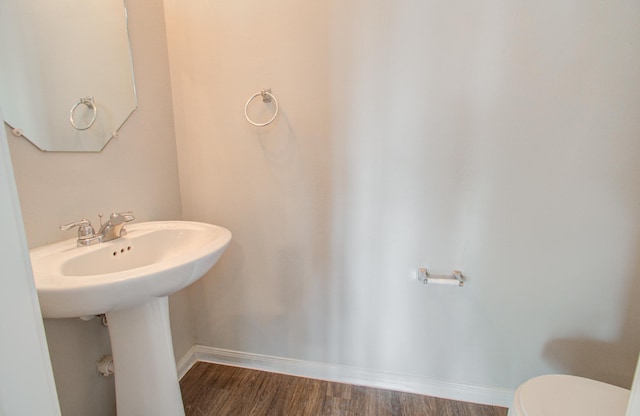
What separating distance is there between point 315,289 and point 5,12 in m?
1.46

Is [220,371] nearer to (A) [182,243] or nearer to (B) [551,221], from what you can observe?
(A) [182,243]

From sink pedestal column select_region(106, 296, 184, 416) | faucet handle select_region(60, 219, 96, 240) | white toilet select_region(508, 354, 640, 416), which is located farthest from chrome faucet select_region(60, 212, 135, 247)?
white toilet select_region(508, 354, 640, 416)

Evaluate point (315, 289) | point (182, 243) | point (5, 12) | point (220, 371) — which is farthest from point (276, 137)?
point (220, 371)

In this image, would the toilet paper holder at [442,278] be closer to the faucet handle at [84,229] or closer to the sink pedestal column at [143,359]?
the sink pedestal column at [143,359]

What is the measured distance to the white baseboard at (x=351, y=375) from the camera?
136 cm

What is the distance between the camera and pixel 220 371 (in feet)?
5.20

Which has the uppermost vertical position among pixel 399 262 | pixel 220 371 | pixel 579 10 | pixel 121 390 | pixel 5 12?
pixel 579 10

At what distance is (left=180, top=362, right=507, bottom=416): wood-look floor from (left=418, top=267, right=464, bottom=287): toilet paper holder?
613 millimetres

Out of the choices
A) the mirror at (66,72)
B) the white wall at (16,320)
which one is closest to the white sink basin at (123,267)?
the white wall at (16,320)

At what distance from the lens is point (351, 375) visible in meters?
1.48

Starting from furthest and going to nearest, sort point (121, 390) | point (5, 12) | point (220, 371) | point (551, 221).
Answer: point (220, 371) → point (551, 221) → point (121, 390) → point (5, 12)

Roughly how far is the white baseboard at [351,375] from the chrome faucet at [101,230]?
902 mm

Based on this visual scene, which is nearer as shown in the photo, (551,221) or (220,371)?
(551,221)

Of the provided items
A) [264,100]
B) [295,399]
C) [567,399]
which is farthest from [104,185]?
[567,399]
